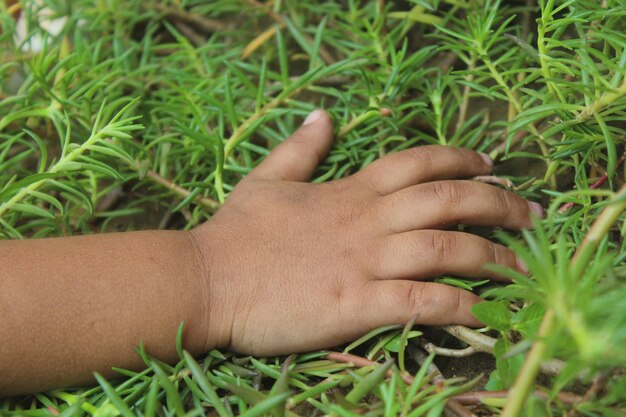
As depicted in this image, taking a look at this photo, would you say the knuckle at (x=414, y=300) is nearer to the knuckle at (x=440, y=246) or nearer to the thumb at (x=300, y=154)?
the knuckle at (x=440, y=246)

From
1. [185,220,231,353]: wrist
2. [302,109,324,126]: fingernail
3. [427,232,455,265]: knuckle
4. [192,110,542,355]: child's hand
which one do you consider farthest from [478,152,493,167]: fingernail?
[185,220,231,353]: wrist

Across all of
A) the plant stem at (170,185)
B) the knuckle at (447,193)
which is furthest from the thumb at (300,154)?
the knuckle at (447,193)

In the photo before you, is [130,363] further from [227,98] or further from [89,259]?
[227,98]

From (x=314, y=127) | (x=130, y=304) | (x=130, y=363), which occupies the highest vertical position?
(x=314, y=127)

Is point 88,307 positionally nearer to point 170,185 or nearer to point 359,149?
point 170,185

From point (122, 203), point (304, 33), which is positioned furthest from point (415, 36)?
point (122, 203)

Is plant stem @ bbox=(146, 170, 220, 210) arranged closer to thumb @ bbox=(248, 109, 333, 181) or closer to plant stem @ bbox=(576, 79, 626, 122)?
thumb @ bbox=(248, 109, 333, 181)
